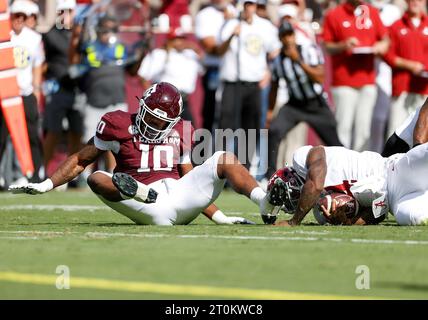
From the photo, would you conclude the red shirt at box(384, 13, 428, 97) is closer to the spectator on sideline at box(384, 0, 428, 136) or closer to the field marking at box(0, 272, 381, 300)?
the spectator on sideline at box(384, 0, 428, 136)

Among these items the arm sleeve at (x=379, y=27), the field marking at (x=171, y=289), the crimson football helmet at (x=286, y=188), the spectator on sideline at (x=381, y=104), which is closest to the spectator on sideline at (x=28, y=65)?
the arm sleeve at (x=379, y=27)

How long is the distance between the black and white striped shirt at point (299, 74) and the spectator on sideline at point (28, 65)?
9.62 feet

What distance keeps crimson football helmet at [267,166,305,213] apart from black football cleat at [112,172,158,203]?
87cm

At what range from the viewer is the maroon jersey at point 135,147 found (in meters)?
9.16

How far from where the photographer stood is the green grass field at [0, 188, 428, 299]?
5.80m

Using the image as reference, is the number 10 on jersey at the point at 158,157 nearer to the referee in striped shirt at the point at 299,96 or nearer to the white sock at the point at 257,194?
the white sock at the point at 257,194

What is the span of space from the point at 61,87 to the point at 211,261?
8.78m

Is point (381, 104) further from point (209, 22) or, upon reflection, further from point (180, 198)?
point (180, 198)

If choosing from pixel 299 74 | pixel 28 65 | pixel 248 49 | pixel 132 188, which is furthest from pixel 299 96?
pixel 132 188

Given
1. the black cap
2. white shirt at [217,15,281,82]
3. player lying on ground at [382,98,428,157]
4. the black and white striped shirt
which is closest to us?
player lying on ground at [382,98,428,157]

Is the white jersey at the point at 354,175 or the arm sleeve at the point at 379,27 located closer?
the white jersey at the point at 354,175

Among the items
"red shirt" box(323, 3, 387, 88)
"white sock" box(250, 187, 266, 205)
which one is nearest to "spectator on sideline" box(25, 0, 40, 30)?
"red shirt" box(323, 3, 387, 88)
